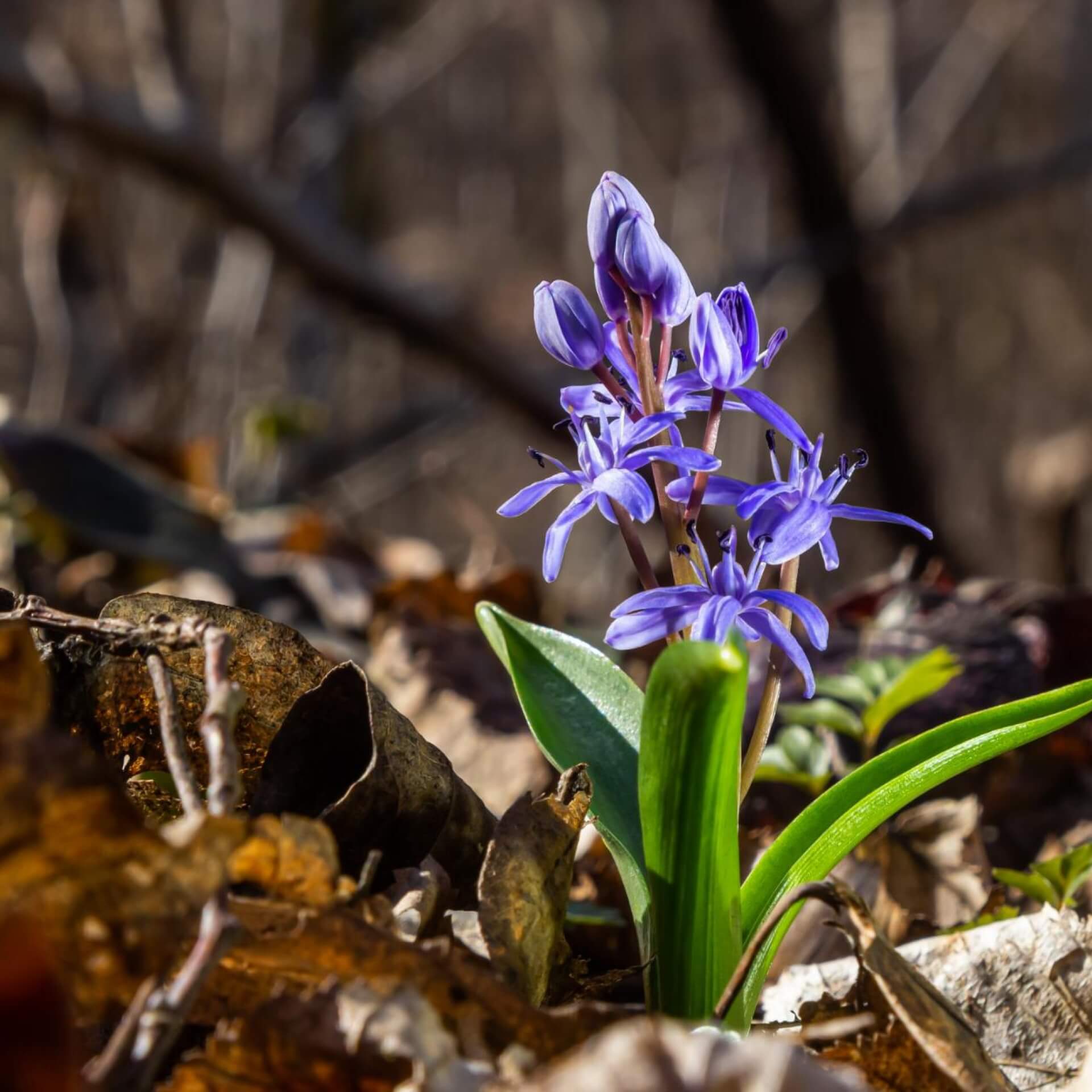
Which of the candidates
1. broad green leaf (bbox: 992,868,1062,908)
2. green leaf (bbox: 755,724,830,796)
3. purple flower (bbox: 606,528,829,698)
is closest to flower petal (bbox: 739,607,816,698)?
purple flower (bbox: 606,528,829,698)

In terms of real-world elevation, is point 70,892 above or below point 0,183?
below

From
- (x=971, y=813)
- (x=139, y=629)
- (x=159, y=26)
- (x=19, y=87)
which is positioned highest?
(x=159, y=26)

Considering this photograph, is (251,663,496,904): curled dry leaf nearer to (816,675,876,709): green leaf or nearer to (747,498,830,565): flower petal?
(747,498,830,565): flower petal

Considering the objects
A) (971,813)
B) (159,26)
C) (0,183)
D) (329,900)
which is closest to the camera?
(329,900)

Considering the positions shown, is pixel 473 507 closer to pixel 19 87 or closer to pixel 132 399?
pixel 19 87

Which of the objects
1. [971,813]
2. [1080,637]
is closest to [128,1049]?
[971,813]

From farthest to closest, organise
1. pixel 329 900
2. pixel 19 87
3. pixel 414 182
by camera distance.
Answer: pixel 414 182 → pixel 19 87 → pixel 329 900
